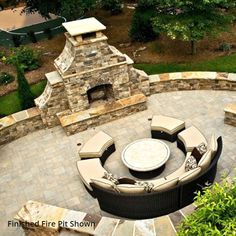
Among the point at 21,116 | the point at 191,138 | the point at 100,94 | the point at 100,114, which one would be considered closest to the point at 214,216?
the point at 191,138

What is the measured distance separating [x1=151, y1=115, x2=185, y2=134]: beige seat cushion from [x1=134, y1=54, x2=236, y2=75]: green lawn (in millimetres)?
Result: 5161

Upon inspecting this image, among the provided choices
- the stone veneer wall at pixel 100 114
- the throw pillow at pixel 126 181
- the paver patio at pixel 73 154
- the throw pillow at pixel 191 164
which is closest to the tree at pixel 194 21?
the paver patio at pixel 73 154

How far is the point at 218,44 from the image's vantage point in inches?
792

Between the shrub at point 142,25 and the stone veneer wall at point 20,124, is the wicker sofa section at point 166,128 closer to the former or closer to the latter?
the stone veneer wall at point 20,124

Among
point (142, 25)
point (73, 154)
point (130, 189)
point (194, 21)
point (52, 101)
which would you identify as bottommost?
point (73, 154)

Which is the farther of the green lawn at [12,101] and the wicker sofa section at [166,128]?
the green lawn at [12,101]

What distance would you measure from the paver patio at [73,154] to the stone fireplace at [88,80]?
2.48 feet

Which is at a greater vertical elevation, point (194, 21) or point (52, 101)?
point (194, 21)

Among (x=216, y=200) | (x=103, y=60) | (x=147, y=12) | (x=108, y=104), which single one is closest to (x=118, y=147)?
(x=108, y=104)

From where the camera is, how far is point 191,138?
41.9 ft

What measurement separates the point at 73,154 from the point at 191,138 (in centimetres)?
471

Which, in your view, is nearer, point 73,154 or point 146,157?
point 146,157

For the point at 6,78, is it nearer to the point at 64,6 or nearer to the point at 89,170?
the point at 64,6

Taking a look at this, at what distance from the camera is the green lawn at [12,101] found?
17109mm
